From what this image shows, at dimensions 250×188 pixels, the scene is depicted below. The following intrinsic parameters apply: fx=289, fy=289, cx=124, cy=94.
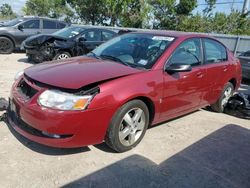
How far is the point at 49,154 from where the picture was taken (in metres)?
3.54

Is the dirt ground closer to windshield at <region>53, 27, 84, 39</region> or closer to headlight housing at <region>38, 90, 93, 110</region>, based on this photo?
headlight housing at <region>38, 90, 93, 110</region>

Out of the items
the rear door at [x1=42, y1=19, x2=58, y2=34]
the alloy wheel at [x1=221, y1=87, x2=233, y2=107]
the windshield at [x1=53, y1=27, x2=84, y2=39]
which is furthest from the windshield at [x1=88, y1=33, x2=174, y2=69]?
the rear door at [x1=42, y1=19, x2=58, y2=34]

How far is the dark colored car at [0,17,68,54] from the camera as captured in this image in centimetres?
1209

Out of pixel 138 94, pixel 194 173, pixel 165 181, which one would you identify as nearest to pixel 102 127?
pixel 138 94

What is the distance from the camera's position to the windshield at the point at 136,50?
13.5ft

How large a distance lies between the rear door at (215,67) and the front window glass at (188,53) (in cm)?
20

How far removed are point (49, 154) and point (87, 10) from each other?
30321mm

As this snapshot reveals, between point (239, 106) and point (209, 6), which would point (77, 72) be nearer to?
point (239, 106)

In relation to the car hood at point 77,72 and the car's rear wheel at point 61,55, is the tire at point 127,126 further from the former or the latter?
the car's rear wheel at point 61,55

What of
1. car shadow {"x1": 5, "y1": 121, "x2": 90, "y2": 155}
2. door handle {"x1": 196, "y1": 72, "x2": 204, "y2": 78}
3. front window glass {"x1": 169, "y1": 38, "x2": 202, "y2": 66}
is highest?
front window glass {"x1": 169, "y1": 38, "x2": 202, "y2": 66}

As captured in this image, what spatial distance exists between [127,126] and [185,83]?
4.07ft

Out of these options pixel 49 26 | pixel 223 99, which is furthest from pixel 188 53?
pixel 49 26

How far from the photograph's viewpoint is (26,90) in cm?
360

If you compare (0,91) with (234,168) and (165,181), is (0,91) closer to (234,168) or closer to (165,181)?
(165,181)
